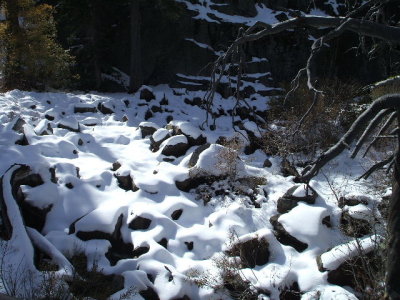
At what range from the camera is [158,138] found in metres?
10.2

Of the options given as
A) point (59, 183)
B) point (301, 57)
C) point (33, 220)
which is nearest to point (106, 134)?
point (59, 183)

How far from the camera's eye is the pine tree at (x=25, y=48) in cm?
1457

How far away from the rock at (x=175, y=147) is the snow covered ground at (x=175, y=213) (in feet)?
0.10

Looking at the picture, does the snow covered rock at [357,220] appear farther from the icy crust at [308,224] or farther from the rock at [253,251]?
the rock at [253,251]

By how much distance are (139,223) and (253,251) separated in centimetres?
231

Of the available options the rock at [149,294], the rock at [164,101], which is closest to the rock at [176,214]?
the rock at [149,294]

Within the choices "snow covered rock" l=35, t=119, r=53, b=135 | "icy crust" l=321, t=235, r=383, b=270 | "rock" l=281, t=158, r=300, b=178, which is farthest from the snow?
"icy crust" l=321, t=235, r=383, b=270

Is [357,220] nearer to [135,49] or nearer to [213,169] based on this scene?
[213,169]

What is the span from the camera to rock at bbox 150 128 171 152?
1009cm

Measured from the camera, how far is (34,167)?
25.0 ft

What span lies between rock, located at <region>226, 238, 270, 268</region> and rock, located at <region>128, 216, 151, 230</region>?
1713mm

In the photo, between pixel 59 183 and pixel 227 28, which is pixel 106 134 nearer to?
pixel 59 183

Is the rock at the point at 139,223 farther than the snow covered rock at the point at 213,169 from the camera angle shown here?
No

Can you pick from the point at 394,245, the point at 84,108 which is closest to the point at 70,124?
the point at 84,108
